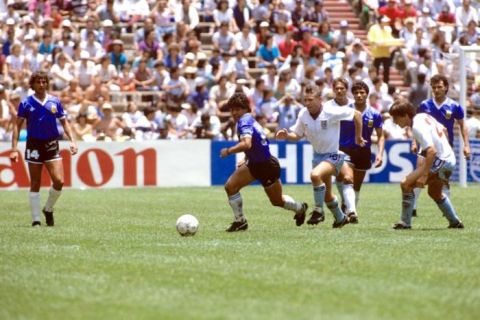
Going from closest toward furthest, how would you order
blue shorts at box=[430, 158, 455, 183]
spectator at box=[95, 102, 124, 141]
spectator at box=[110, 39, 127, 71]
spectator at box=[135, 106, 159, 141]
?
blue shorts at box=[430, 158, 455, 183] → spectator at box=[95, 102, 124, 141] → spectator at box=[135, 106, 159, 141] → spectator at box=[110, 39, 127, 71]

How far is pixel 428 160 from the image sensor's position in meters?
14.9

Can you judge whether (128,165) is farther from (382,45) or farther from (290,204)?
(290,204)

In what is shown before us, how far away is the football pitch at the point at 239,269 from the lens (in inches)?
373

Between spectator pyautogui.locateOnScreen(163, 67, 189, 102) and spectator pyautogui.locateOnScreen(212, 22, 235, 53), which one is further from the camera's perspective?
spectator pyautogui.locateOnScreen(212, 22, 235, 53)

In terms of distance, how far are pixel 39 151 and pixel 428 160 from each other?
18.5 feet

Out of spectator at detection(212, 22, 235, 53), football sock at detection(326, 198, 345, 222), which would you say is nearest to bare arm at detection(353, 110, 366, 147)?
football sock at detection(326, 198, 345, 222)

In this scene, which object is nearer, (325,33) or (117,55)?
(117,55)

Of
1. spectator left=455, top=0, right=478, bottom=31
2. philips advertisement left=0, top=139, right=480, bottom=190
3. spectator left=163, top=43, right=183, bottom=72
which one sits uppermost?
spectator left=455, top=0, right=478, bottom=31

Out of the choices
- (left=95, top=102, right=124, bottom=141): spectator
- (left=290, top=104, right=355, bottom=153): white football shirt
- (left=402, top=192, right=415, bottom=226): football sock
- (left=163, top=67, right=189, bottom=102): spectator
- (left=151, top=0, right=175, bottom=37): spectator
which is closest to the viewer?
(left=402, top=192, right=415, bottom=226): football sock

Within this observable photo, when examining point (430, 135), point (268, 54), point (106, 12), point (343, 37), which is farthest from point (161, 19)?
point (430, 135)

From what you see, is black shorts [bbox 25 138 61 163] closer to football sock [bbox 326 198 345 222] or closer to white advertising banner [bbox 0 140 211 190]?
football sock [bbox 326 198 345 222]

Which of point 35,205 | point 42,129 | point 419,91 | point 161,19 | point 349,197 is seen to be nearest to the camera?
point 42,129

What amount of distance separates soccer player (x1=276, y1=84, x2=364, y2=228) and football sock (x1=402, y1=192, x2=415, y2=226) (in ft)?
2.81

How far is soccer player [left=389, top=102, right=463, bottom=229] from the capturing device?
14938mm
